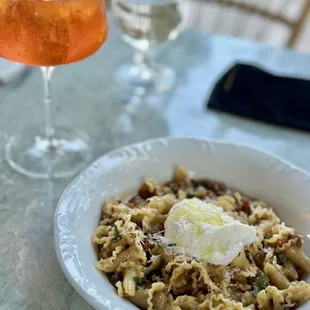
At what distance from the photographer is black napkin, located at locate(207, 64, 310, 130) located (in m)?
1.36

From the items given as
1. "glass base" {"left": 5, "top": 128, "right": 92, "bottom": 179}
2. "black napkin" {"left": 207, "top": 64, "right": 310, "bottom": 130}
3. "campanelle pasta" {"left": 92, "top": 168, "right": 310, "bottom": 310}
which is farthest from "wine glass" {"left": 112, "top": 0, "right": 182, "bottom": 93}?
"campanelle pasta" {"left": 92, "top": 168, "right": 310, "bottom": 310}

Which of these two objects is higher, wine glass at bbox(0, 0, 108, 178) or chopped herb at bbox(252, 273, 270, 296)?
wine glass at bbox(0, 0, 108, 178)

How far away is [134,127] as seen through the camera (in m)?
1.33

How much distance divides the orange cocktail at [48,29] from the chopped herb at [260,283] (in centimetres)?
50

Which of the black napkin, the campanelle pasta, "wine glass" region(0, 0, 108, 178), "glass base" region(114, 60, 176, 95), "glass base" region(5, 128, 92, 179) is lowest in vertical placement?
"glass base" region(5, 128, 92, 179)

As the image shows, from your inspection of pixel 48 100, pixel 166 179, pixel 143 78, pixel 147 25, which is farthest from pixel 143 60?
pixel 166 179

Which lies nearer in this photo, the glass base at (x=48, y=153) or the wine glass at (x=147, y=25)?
the glass base at (x=48, y=153)

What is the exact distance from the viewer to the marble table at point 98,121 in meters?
0.93

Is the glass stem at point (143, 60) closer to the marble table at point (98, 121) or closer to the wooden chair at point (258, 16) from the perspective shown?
the marble table at point (98, 121)

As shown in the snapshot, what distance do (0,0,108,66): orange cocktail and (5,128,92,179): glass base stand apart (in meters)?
0.25

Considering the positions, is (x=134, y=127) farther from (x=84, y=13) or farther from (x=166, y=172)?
(x=84, y=13)

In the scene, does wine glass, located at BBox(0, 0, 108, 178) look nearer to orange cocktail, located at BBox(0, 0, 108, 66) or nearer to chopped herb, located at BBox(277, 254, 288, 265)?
orange cocktail, located at BBox(0, 0, 108, 66)

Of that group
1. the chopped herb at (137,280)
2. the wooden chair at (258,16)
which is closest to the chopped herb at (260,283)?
the chopped herb at (137,280)

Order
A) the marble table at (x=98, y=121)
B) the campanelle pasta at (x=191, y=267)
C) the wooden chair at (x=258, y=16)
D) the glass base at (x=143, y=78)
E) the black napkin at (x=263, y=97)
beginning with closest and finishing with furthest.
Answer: the campanelle pasta at (x=191, y=267)
the marble table at (x=98, y=121)
the black napkin at (x=263, y=97)
the glass base at (x=143, y=78)
the wooden chair at (x=258, y=16)
